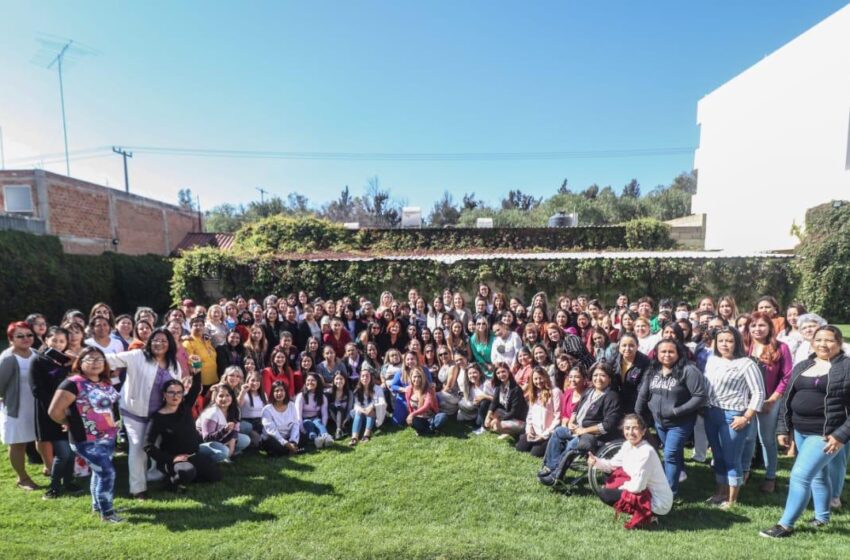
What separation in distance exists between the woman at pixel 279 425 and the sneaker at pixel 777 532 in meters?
4.79

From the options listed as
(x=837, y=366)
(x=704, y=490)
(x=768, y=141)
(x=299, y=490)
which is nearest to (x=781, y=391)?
(x=837, y=366)

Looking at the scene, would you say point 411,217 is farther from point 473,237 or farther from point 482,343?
point 482,343

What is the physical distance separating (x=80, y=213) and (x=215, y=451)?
49.6ft

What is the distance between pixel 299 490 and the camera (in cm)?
445

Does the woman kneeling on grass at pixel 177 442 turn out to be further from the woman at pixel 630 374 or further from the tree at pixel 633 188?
the tree at pixel 633 188

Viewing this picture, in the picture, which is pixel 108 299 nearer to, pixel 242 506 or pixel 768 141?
pixel 242 506

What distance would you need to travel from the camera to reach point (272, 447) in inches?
206

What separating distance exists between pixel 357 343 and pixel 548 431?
3.35 m

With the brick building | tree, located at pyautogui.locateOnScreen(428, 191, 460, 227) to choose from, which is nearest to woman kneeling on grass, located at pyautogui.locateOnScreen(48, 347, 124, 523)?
the brick building

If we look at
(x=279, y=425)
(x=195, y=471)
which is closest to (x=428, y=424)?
(x=279, y=425)

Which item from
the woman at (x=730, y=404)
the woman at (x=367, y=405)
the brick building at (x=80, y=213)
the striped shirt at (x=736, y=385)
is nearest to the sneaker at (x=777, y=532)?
the woman at (x=730, y=404)

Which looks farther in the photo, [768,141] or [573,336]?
[768,141]

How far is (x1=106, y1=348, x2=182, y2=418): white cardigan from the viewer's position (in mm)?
4156

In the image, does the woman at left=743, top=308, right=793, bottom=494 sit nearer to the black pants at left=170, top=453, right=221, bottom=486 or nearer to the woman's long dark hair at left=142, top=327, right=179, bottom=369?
the black pants at left=170, top=453, right=221, bottom=486
